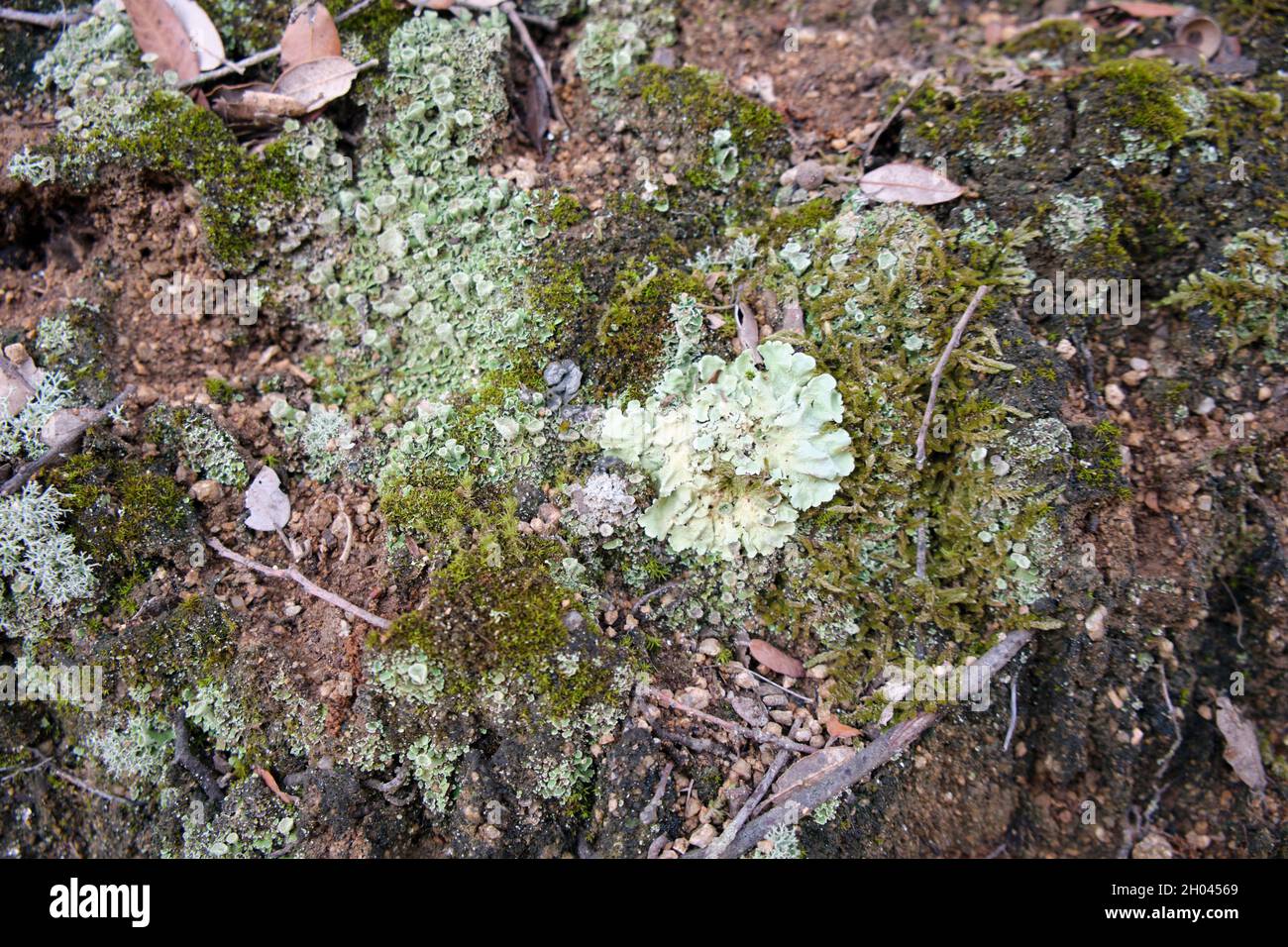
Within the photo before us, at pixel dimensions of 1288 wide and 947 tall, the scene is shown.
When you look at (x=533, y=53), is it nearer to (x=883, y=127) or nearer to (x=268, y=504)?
(x=883, y=127)

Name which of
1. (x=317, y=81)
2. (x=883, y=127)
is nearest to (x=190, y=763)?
(x=317, y=81)

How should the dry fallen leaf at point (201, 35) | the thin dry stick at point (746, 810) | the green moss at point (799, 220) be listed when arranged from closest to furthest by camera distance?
the thin dry stick at point (746, 810) < the green moss at point (799, 220) < the dry fallen leaf at point (201, 35)

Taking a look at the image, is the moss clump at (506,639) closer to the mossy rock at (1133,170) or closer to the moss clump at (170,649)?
the moss clump at (170,649)

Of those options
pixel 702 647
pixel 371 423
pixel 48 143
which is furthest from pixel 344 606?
pixel 48 143

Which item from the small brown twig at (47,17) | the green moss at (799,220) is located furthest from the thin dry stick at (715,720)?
the small brown twig at (47,17)

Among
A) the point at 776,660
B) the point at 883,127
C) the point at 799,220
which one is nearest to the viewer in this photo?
the point at 776,660

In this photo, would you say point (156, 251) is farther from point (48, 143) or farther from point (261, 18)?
point (261, 18)
